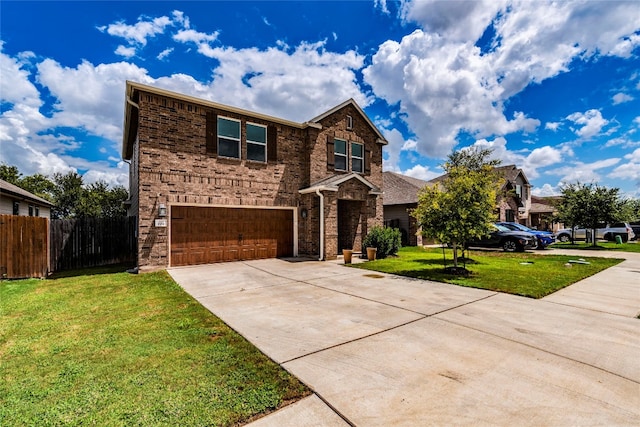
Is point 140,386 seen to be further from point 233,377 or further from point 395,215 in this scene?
point 395,215

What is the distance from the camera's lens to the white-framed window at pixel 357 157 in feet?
50.0

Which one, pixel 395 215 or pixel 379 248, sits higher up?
pixel 395 215

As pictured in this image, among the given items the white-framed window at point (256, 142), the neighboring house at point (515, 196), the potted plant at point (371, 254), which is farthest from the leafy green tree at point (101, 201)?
the neighboring house at point (515, 196)

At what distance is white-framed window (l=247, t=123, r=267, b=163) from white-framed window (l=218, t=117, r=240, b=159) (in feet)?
1.65

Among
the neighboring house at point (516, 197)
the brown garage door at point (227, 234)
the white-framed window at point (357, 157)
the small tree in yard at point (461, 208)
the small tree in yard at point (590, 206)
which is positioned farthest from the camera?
the neighboring house at point (516, 197)

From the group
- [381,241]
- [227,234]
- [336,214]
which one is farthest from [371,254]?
[227,234]

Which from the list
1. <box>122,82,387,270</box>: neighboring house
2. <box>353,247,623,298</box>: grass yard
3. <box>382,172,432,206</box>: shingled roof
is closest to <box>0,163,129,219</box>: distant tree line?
<box>122,82,387,270</box>: neighboring house

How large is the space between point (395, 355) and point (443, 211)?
6.30 metres

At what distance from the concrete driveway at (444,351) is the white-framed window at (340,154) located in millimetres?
8666

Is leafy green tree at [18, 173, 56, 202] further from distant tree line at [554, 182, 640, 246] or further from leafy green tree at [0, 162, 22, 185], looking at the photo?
distant tree line at [554, 182, 640, 246]

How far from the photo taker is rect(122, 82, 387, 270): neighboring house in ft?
32.9

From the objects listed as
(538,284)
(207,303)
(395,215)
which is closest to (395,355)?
(207,303)

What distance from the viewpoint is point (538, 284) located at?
293 inches

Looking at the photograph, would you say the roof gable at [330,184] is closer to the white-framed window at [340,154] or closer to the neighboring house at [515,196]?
the white-framed window at [340,154]
